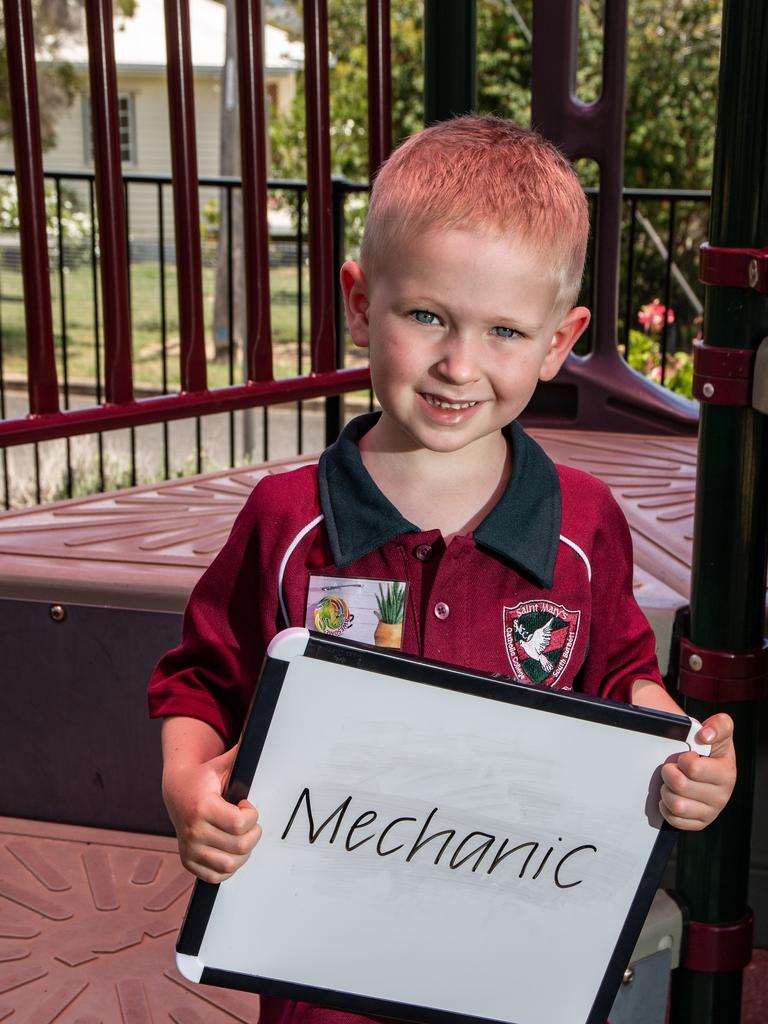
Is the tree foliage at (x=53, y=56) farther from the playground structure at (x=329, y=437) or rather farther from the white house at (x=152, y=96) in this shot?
the playground structure at (x=329, y=437)

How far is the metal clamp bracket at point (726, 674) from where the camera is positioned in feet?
5.73

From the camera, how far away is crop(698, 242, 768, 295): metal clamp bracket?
5.31ft

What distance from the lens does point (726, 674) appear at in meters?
1.75

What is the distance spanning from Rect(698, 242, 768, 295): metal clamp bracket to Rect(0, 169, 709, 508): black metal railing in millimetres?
1846

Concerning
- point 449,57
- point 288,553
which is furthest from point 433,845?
point 449,57

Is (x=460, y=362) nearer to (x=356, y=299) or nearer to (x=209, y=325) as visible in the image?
(x=356, y=299)

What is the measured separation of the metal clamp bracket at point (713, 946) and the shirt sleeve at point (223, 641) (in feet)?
2.59

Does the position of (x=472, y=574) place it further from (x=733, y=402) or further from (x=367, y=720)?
(x=733, y=402)

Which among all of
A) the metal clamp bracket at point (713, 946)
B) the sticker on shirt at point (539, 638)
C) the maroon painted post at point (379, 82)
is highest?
the maroon painted post at point (379, 82)

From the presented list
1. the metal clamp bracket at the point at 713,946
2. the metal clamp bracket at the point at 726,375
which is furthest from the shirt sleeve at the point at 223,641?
the metal clamp bracket at the point at 713,946

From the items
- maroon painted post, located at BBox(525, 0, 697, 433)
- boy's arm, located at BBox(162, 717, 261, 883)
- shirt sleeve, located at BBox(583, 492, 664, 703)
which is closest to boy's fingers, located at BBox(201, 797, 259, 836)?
boy's arm, located at BBox(162, 717, 261, 883)

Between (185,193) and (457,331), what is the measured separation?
4.91 feet

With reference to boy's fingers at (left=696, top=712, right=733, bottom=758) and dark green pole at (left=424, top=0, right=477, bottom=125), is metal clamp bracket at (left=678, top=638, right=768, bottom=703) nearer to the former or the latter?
boy's fingers at (left=696, top=712, right=733, bottom=758)

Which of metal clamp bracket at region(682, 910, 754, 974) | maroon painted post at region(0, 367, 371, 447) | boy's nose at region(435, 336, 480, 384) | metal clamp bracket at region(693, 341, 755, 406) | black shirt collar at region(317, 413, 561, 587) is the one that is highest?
boy's nose at region(435, 336, 480, 384)
